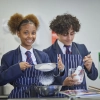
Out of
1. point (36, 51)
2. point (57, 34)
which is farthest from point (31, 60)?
point (57, 34)

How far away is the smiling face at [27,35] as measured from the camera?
1.76m

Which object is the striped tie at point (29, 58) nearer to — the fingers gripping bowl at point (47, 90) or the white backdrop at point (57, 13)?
the white backdrop at point (57, 13)

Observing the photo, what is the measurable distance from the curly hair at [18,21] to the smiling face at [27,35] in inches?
1.2

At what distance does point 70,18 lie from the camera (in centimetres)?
190

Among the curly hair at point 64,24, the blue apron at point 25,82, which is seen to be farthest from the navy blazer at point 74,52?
the blue apron at point 25,82

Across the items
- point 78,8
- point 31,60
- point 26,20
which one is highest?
point 78,8

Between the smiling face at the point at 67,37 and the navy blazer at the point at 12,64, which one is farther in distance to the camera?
the smiling face at the point at 67,37

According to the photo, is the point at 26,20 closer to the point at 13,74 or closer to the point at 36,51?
the point at 36,51

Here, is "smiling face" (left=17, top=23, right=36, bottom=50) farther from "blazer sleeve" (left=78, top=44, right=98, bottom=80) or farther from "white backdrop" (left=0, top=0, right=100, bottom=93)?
"blazer sleeve" (left=78, top=44, right=98, bottom=80)

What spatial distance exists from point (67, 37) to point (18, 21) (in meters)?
0.46

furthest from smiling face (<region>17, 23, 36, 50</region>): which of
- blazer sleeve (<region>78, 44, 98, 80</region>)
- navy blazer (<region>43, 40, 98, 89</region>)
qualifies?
blazer sleeve (<region>78, 44, 98, 80</region>)

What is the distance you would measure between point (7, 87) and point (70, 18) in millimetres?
831

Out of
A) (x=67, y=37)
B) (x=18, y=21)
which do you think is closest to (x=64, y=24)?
(x=67, y=37)

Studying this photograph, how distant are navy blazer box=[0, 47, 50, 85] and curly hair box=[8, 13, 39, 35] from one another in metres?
0.18
